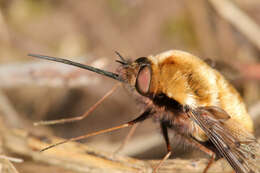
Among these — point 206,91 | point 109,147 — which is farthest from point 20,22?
point 206,91

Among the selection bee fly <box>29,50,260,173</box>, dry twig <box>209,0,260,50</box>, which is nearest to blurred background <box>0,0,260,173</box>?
dry twig <box>209,0,260,50</box>

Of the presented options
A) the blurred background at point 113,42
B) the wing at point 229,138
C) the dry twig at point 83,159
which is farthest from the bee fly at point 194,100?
the blurred background at point 113,42

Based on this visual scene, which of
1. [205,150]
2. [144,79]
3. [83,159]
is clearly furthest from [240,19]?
[83,159]

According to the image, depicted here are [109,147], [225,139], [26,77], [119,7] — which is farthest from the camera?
[119,7]

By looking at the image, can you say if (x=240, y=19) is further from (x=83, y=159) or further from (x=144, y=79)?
(x=83, y=159)

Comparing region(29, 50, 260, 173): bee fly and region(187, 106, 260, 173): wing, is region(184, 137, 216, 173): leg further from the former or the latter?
region(187, 106, 260, 173): wing

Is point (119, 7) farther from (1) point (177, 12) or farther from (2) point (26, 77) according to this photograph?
(2) point (26, 77)
